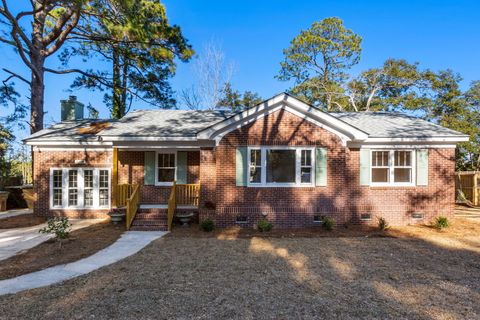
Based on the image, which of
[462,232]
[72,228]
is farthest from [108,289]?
[462,232]

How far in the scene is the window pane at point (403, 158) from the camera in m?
11.8

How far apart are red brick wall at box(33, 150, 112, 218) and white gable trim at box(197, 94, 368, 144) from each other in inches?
217

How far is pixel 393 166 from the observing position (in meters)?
11.7

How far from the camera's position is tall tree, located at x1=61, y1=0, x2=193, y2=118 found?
45.4 ft

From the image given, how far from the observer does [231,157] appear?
1075cm

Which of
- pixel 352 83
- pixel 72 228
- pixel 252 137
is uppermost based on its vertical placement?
pixel 352 83

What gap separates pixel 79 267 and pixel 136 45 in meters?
13.9

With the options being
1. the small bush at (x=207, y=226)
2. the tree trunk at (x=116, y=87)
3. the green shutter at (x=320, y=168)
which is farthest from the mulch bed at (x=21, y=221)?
the green shutter at (x=320, y=168)

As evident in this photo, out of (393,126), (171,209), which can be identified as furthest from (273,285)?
(393,126)

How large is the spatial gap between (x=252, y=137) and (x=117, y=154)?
19.1 feet

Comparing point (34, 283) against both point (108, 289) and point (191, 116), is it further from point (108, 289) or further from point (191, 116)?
Result: point (191, 116)

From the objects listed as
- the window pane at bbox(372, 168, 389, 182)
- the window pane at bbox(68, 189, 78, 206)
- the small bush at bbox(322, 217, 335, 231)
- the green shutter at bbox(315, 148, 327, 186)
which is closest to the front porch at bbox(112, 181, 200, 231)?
the window pane at bbox(68, 189, 78, 206)

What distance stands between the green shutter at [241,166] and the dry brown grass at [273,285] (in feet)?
9.42

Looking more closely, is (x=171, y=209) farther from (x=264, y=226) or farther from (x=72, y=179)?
(x=72, y=179)
